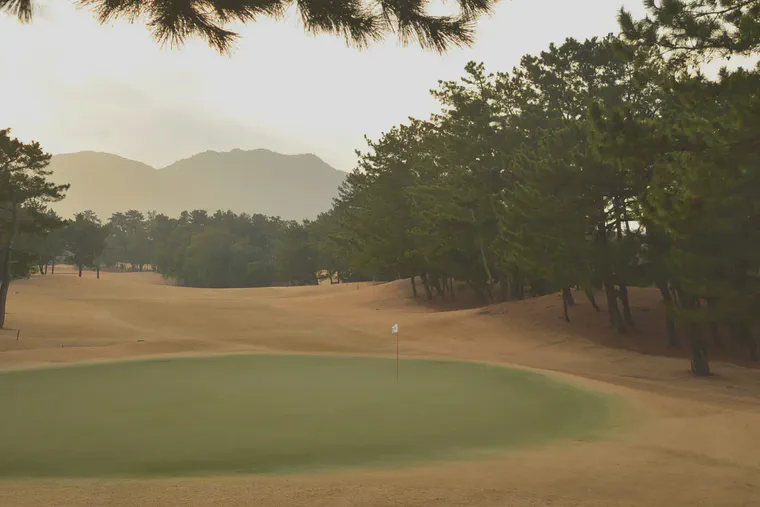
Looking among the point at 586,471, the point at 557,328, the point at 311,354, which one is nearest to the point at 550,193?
the point at 557,328

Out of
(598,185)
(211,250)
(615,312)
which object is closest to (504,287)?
(615,312)

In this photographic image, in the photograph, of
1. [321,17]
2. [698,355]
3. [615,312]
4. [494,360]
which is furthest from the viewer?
[615,312]

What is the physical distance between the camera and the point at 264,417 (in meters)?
8.77

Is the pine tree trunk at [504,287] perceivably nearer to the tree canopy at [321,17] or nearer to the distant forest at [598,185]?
the distant forest at [598,185]

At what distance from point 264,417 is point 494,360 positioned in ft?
30.1

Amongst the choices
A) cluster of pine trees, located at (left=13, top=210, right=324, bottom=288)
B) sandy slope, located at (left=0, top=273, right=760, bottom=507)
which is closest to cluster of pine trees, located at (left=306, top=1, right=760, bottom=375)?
sandy slope, located at (left=0, top=273, right=760, bottom=507)

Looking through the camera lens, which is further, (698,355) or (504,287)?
(504,287)

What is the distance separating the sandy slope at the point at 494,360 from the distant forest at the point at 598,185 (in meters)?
2.08

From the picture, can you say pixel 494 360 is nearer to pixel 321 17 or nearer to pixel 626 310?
pixel 626 310

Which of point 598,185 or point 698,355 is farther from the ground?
point 598,185

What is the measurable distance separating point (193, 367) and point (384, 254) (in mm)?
25745

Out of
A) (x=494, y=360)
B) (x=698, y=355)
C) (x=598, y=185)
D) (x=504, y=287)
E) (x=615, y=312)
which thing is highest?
(x=598, y=185)

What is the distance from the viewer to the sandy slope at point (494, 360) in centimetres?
565

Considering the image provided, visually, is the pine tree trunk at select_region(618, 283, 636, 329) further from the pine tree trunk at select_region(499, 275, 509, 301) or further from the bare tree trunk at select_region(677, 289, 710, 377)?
the pine tree trunk at select_region(499, 275, 509, 301)
